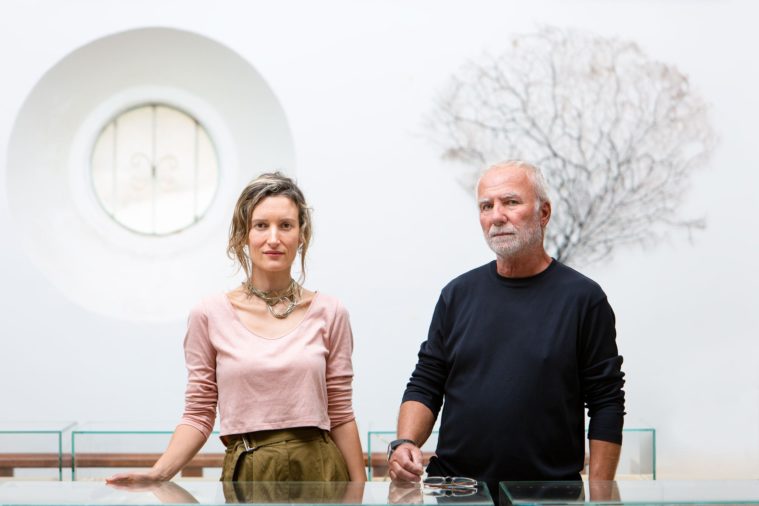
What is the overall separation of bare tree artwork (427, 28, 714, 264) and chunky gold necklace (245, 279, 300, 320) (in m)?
2.69

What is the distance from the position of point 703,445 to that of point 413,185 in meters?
1.93

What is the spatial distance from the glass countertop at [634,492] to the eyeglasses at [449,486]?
7cm

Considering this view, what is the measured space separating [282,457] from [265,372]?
19 cm

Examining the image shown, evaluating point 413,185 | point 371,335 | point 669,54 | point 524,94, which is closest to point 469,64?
point 524,94

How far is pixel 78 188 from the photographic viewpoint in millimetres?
5293

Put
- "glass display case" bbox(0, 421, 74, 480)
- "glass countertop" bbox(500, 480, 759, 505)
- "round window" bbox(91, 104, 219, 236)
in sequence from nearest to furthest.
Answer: "glass countertop" bbox(500, 480, 759, 505), "glass display case" bbox(0, 421, 74, 480), "round window" bbox(91, 104, 219, 236)

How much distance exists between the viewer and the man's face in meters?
2.30

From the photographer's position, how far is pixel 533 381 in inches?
87.6

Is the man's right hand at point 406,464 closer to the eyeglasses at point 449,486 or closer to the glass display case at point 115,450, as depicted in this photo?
the eyeglasses at point 449,486

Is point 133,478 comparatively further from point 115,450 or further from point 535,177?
point 535,177

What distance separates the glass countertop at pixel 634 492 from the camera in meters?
1.66

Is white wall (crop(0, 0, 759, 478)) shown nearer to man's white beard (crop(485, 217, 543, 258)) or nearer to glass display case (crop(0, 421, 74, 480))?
glass display case (crop(0, 421, 74, 480))

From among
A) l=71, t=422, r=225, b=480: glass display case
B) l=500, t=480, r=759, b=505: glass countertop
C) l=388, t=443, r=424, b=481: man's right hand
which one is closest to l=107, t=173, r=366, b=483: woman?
l=388, t=443, r=424, b=481: man's right hand

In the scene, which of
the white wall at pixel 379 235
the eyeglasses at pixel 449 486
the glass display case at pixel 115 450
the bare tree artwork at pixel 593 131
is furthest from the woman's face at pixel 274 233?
the bare tree artwork at pixel 593 131
